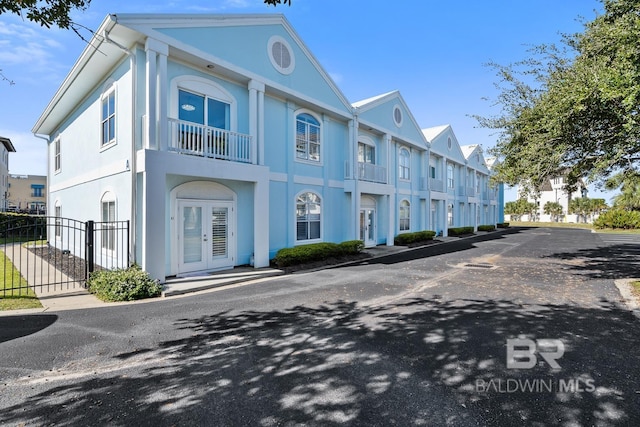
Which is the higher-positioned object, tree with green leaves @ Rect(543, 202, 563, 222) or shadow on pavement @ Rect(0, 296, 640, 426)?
tree with green leaves @ Rect(543, 202, 563, 222)

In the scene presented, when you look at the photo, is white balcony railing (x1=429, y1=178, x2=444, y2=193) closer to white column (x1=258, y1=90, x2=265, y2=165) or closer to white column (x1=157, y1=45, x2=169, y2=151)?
white column (x1=258, y1=90, x2=265, y2=165)

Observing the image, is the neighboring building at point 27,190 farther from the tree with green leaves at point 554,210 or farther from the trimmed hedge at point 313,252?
the tree with green leaves at point 554,210

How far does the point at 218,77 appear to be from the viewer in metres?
10.9

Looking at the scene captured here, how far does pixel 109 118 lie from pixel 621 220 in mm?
47428

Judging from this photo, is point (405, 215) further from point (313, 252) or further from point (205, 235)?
point (205, 235)

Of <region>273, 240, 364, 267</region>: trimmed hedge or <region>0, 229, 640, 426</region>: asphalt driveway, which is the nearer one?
<region>0, 229, 640, 426</region>: asphalt driveway

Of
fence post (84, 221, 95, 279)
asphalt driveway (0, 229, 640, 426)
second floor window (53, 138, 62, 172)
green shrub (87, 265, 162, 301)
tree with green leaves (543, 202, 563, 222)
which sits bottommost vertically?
asphalt driveway (0, 229, 640, 426)

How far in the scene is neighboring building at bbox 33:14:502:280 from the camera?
351 inches

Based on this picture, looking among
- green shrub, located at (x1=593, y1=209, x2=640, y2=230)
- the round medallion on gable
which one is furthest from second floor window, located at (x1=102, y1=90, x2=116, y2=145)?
green shrub, located at (x1=593, y1=209, x2=640, y2=230)

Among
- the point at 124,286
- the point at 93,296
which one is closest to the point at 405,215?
the point at 124,286

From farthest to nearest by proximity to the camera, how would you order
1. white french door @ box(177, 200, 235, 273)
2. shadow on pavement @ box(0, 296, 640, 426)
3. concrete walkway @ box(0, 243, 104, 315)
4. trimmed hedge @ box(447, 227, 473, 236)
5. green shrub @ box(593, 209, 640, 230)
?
green shrub @ box(593, 209, 640, 230)
trimmed hedge @ box(447, 227, 473, 236)
white french door @ box(177, 200, 235, 273)
concrete walkway @ box(0, 243, 104, 315)
shadow on pavement @ box(0, 296, 640, 426)

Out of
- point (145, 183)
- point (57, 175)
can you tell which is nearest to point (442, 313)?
point (145, 183)

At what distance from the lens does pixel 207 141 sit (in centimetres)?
1002

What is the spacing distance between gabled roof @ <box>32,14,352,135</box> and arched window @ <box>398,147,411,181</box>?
25.0ft
